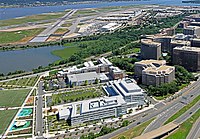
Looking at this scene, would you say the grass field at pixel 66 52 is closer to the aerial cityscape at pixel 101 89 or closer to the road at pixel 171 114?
the aerial cityscape at pixel 101 89

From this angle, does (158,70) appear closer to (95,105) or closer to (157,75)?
(157,75)

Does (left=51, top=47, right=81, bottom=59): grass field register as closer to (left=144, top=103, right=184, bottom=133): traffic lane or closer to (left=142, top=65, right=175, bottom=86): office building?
(left=142, top=65, right=175, bottom=86): office building

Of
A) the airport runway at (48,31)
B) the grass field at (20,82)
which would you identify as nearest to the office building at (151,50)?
the grass field at (20,82)

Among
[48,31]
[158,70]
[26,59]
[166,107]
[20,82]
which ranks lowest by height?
[166,107]

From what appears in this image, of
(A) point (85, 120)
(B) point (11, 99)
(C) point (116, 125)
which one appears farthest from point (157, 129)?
(B) point (11, 99)

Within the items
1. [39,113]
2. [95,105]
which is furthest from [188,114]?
[39,113]

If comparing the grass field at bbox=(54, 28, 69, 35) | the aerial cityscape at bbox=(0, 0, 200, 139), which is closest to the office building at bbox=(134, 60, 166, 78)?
the aerial cityscape at bbox=(0, 0, 200, 139)
